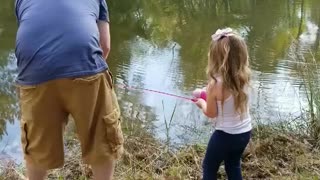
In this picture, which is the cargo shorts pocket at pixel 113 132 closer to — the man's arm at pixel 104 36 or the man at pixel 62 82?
the man at pixel 62 82

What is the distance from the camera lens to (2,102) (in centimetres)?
606

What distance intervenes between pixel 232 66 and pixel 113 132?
70 cm

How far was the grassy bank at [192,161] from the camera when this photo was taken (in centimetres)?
370

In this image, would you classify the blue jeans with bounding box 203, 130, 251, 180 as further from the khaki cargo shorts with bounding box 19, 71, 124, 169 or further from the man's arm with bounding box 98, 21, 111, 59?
the man's arm with bounding box 98, 21, 111, 59

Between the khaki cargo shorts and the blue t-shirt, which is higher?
the blue t-shirt

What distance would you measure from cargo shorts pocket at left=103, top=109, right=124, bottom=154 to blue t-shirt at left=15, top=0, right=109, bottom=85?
8.7 inches

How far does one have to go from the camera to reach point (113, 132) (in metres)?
2.70

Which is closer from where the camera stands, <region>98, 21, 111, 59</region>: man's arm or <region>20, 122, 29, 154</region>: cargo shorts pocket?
<region>20, 122, 29, 154</region>: cargo shorts pocket

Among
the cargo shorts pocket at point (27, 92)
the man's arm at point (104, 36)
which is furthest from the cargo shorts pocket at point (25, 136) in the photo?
the man's arm at point (104, 36)

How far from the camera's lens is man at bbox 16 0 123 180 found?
2.57 meters

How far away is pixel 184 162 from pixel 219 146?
95cm

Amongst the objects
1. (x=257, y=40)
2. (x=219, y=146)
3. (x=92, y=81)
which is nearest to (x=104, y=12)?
(x=92, y=81)

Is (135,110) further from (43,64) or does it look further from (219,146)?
(43,64)

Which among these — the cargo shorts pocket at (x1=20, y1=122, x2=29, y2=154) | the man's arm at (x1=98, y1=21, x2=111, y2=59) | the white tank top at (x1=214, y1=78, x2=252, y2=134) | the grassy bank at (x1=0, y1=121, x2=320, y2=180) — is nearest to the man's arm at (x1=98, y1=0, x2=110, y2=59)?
the man's arm at (x1=98, y1=21, x2=111, y2=59)
